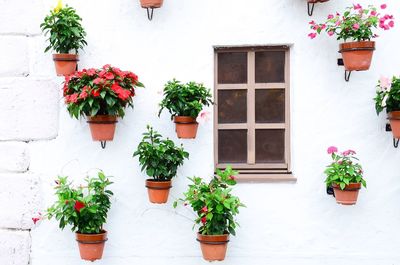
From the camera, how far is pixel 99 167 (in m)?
4.07

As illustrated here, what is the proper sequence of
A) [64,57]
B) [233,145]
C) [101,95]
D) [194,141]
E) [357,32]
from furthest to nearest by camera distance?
[233,145] → [194,141] → [64,57] → [357,32] → [101,95]

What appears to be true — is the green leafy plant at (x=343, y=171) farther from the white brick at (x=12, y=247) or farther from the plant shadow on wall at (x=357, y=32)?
the white brick at (x=12, y=247)

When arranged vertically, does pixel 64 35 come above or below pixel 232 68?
above

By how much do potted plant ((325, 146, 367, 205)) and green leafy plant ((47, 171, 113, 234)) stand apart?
170cm

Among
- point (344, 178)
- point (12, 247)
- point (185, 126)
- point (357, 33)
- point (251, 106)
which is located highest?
point (357, 33)

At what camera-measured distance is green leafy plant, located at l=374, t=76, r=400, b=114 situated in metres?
3.74

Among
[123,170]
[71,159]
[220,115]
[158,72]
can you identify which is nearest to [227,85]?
[220,115]

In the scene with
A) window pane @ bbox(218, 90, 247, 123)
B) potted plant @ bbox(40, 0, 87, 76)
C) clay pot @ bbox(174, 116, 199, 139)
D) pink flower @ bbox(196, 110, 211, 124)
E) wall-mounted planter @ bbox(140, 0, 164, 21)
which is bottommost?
clay pot @ bbox(174, 116, 199, 139)

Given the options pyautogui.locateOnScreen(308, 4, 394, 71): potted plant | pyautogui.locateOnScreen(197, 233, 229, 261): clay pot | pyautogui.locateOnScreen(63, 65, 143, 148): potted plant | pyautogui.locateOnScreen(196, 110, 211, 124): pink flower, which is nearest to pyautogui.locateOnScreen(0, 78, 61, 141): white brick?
pyautogui.locateOnScreen(63, 65, 143, 148): potted plant

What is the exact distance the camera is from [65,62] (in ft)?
12.8

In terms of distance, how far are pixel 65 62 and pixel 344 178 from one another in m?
2.26

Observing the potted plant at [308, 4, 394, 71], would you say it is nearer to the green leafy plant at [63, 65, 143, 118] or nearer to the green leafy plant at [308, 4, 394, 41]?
the green leafy plant at [308, 4, 394, 41]

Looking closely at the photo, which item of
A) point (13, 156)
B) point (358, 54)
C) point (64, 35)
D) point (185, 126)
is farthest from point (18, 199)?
point (358, 54)

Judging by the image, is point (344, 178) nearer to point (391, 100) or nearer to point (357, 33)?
point (391, 100)
